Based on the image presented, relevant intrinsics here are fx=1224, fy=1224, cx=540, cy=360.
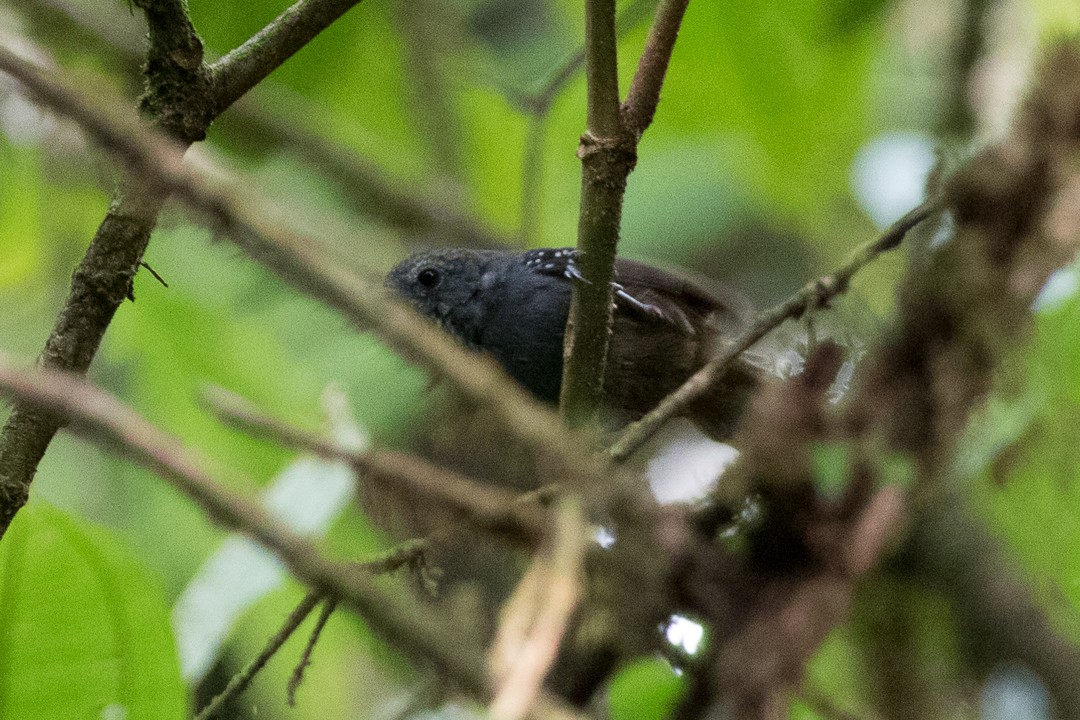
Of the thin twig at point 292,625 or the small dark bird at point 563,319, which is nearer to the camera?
the thin twig at point 292,625

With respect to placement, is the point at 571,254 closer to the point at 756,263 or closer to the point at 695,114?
the point at 695,114

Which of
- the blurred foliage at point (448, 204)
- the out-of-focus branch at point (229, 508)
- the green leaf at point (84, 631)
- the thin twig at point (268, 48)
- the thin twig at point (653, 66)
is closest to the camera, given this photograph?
the out-of-focus branch at point (229, 508)

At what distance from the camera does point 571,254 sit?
4.53m

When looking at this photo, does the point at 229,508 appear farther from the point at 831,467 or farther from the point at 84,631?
the point at 831,467

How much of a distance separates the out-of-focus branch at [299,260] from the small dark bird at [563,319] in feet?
7.40

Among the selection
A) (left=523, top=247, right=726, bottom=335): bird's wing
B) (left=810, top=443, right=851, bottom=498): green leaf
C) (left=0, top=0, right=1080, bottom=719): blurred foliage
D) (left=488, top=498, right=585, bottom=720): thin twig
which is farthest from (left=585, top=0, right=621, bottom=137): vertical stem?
(left=523, top=247, right=726, bottom=335): bird's wing

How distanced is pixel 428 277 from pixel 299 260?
10.4ft

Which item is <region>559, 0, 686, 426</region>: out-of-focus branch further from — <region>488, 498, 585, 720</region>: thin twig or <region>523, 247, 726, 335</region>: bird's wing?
<region>523, 247, 726, 335</region>: bird's wing

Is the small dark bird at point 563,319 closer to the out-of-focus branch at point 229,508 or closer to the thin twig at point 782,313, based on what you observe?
the thin twig at point 782,313

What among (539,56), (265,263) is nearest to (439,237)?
(539,56)

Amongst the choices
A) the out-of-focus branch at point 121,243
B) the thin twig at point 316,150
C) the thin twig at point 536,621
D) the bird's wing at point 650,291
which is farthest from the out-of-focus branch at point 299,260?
the thin twig at point 316,150

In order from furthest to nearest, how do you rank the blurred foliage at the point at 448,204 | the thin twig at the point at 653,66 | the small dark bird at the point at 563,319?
the small dark bird at the point at 563,319, the blurred foliage at the point at 448,204, the thin twig at the point at 653,66

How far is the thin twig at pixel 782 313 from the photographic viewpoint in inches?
94.7

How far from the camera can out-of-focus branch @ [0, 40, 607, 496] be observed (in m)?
1.53
